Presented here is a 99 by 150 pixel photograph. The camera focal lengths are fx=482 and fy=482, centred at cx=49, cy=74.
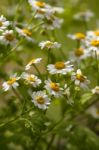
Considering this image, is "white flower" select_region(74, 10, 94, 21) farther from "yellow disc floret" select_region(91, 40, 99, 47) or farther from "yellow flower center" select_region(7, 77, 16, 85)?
"yellow flower center" select_region(7, 77, 16, 85)

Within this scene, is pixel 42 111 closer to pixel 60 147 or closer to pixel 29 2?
pixel 29 2

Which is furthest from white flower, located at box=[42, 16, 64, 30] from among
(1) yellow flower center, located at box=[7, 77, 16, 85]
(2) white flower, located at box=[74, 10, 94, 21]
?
(2) white flower, located at box=[74, 10, 94, 21]

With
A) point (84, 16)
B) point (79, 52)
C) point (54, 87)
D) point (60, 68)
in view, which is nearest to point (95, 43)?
point (79, 52)

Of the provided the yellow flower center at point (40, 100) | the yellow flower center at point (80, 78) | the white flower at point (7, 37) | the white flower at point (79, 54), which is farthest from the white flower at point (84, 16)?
the yellow flower center at point (40, 100)

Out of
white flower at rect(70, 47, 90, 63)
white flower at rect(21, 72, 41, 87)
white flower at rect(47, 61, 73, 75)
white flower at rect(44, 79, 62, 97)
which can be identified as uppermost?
white flower at rect(70, 47, 90, 63)

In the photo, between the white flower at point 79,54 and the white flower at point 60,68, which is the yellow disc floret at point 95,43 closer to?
the white flower at point 79,54

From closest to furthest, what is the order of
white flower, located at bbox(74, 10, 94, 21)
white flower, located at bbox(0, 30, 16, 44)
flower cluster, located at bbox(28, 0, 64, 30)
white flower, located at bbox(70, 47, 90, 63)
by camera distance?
white flower, located at bbox(0, 30, 16, 44) → flower cluster, located at bbox(28, 0, 64, 30) → white flower, located at bbox(70, 47, 90, 63) → white flower, located at bbox(74, 10, 94, 21)

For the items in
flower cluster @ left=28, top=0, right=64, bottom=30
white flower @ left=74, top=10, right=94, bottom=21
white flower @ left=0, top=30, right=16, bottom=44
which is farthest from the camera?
white flower @ left=74, top=10, right=94, bottom=21
